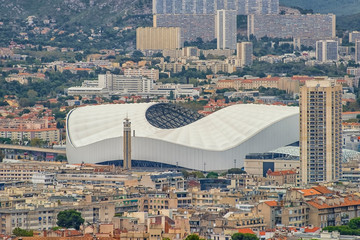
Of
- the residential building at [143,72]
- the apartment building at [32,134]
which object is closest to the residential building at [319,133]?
the apartment building at [32,134]

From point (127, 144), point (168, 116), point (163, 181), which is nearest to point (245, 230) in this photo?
point (163, 181)

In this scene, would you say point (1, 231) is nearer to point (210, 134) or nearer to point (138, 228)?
point (138, 228)

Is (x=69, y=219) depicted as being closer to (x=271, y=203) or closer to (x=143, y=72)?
(x=271, y=203)

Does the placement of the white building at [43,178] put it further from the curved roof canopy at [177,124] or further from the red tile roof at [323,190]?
the red tile roof at [323,190]

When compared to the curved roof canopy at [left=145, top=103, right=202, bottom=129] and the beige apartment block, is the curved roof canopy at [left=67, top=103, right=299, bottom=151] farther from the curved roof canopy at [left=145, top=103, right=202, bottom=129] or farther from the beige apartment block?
the beige apartment block

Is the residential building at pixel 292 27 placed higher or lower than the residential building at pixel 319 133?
higher
